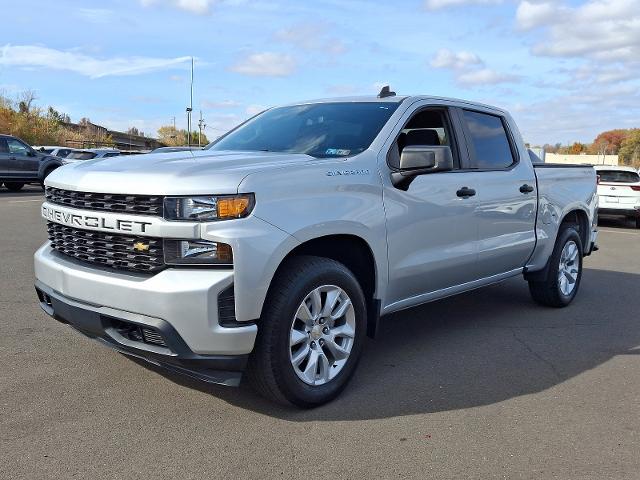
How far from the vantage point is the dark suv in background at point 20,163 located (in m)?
20.3

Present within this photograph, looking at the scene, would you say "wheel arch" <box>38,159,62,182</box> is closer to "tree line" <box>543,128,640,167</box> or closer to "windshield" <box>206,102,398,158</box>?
"windshield" <box>206,102,398,158</box>

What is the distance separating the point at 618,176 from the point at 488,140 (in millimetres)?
11414

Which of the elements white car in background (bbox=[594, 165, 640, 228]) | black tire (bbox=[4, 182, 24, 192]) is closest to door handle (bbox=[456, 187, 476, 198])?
white car in background (bbox=[594, 165, 640, 228])

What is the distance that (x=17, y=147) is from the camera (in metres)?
20.5

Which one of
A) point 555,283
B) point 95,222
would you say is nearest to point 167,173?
point 95,222

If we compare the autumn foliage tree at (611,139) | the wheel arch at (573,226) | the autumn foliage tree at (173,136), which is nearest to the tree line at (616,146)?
the autumn foliage tree at (611,139)

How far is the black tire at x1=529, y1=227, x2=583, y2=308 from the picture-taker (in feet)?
20.6

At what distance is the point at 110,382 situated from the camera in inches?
159

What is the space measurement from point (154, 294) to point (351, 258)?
4.55 ft

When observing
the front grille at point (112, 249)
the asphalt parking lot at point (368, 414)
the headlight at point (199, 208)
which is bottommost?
the asphalt parking lot at point (368, 414)

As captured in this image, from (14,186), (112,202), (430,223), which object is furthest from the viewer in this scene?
(14,186)

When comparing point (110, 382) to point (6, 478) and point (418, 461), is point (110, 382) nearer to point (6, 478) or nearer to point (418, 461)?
point (6, 478)

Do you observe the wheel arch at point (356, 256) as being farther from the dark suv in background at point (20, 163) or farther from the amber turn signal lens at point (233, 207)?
the dark suv in background at point (20, 163)

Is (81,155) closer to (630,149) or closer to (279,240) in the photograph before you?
(279,240)
